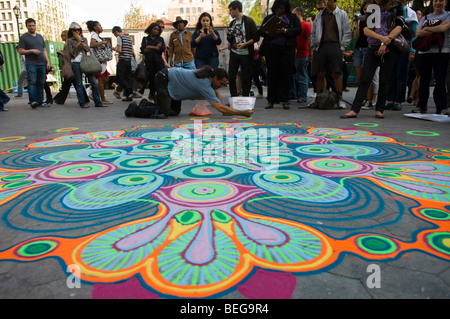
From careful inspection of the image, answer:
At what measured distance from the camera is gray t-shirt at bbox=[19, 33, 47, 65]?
6.89 m

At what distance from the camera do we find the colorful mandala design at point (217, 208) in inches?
53.9

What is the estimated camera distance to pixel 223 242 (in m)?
1.52

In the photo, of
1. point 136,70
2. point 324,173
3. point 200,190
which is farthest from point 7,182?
point 136,70

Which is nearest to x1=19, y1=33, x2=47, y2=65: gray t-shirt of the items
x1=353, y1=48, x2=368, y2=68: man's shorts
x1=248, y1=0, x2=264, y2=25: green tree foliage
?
x1=353, y1=48, x2=368, y2=68: man's shorts

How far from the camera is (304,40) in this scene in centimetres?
712

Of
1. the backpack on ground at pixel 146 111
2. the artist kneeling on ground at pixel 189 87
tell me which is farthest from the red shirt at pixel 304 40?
the backpack on ground at pixel 146 111

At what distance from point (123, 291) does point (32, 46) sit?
24.3 ft

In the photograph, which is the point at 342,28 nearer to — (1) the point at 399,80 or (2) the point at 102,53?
(1) the point at 399,80

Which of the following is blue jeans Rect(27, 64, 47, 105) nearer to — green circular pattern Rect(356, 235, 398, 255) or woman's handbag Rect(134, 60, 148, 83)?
woman's handbag Rect(134, 60, 148, 83)

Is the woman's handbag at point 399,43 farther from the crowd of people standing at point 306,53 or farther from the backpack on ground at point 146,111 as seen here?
the backpack on ground at point 146,111

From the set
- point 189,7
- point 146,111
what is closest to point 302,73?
point 146,111

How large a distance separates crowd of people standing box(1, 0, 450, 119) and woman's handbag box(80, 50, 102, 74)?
0.13 metres

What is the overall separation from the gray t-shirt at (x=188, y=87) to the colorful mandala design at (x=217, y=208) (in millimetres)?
1780
